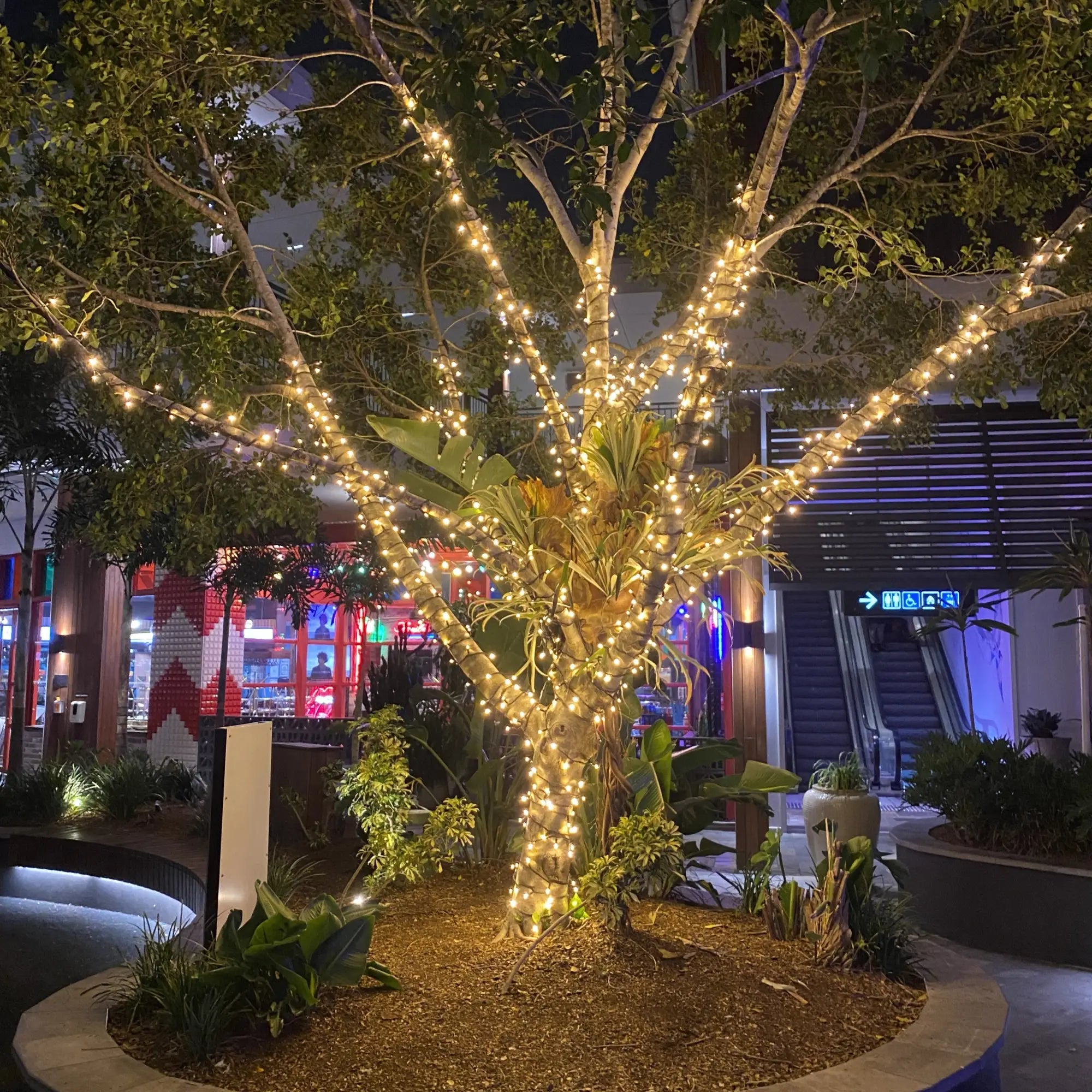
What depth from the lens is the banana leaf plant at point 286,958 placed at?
3396 millimetres

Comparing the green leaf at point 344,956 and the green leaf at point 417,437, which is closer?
the green leaf at point 344,956

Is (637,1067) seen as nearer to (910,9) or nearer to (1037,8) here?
(910,9)

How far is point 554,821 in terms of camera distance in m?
4.29

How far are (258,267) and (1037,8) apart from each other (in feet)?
11.7

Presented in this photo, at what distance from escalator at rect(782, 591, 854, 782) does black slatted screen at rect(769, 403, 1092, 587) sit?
3.61 m

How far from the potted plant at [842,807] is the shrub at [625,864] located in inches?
127

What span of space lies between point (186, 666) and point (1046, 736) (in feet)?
38.9

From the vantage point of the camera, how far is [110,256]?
478 cm

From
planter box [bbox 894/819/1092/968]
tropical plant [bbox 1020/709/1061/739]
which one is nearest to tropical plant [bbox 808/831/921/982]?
planter box [bbox 894/819/1092/968]

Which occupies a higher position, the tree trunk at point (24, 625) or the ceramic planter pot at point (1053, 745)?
the tree trunk at point (24, 625)

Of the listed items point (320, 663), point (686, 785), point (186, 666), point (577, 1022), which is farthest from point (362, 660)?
point (577, 1022)

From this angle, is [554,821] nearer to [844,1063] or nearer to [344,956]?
[344,956]

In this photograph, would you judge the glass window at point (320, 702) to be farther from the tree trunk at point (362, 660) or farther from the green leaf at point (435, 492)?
the green leaf at point (435, 492)

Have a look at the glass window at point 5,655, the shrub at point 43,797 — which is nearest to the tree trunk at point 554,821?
the shrub at point 43,797
